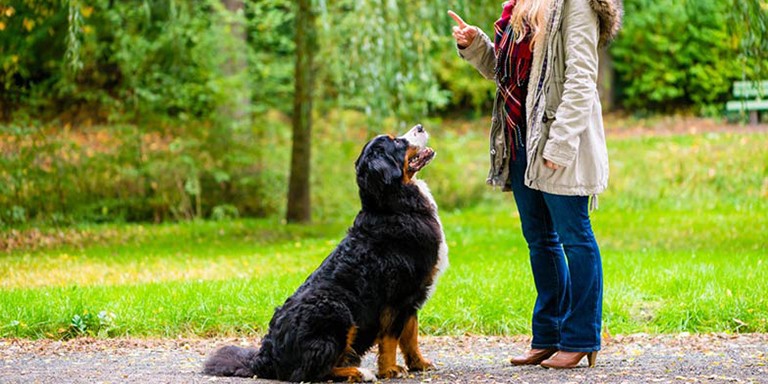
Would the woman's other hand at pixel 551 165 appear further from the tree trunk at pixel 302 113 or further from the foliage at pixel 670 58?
the foliage at pixel 670 58

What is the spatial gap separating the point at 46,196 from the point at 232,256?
3.77 m

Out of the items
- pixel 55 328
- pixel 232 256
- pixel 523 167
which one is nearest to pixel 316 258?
pixel 232 256

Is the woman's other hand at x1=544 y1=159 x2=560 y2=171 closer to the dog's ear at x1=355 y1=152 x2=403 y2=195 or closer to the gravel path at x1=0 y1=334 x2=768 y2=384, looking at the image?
the dog's ear at x1=355 y1=152 x2=403 y2=195

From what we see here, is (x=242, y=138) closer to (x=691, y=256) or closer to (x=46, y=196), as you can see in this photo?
(x=46, y=196)

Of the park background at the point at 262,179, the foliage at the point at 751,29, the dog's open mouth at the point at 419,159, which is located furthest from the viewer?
the foliage at the point at 751,29

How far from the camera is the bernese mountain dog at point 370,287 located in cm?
482

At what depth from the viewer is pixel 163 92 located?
49.5 feet

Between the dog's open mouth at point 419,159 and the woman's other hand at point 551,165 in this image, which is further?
the dog's open mouth at point 419,159

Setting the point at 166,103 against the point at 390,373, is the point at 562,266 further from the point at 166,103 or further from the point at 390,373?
the point at 166,103

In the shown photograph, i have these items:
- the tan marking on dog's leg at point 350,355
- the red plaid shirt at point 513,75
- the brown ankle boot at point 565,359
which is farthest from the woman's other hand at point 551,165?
the tan marking on dog's leg at point 350,355

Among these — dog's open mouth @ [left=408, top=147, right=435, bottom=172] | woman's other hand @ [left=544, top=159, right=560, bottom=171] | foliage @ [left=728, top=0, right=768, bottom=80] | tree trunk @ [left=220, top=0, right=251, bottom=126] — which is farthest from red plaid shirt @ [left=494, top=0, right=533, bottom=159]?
tree trunk @ [left=220, top=0, right=251, bottom=126]

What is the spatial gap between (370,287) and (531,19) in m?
1.58

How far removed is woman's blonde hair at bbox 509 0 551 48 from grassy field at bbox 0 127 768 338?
8.67 ft

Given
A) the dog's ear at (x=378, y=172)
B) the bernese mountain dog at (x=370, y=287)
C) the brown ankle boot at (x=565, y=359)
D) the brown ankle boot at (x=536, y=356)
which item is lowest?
the brown ankle boot at (x=536, y=356)
